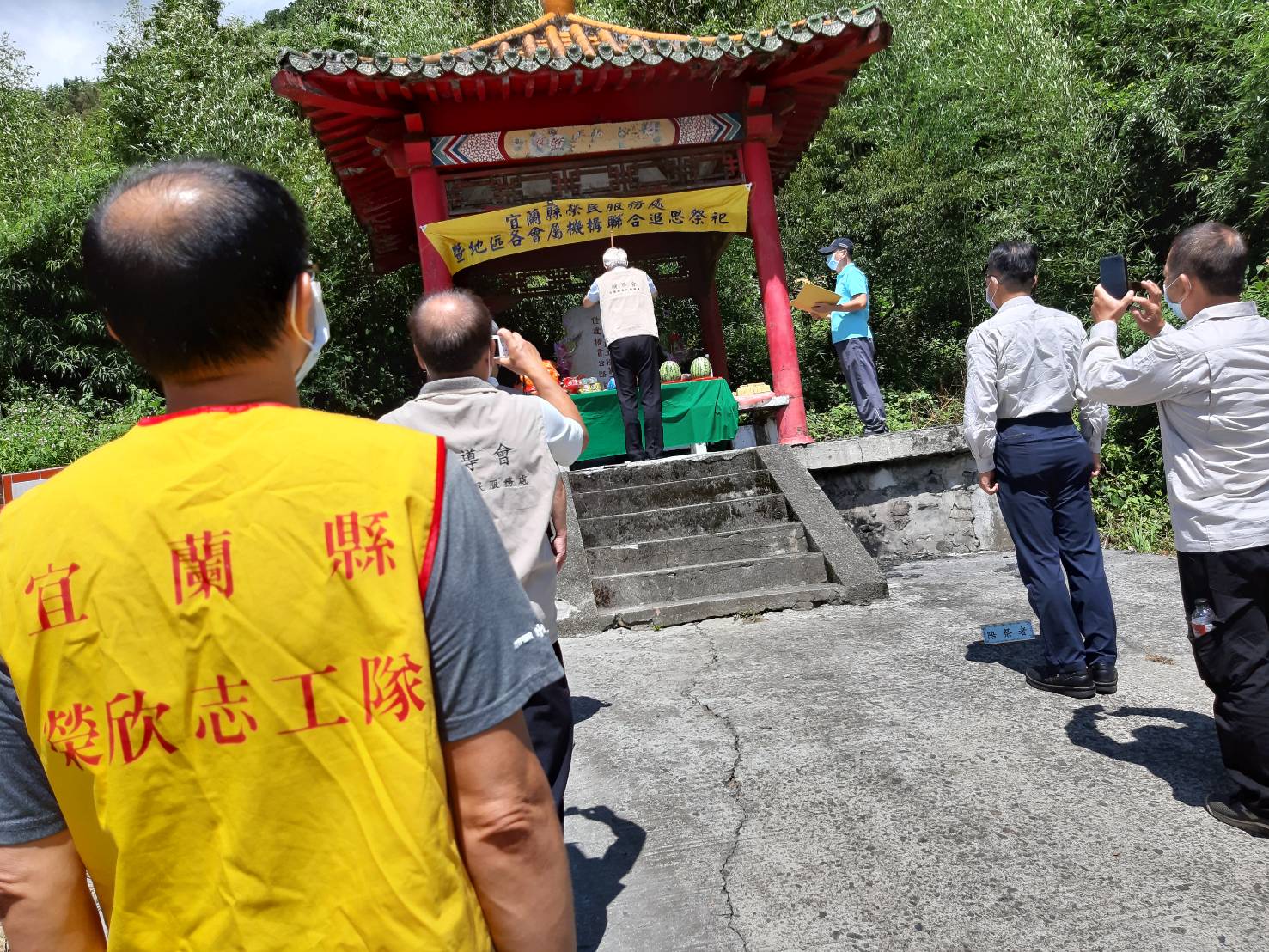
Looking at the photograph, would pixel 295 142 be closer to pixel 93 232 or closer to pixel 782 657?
pixel 782 657

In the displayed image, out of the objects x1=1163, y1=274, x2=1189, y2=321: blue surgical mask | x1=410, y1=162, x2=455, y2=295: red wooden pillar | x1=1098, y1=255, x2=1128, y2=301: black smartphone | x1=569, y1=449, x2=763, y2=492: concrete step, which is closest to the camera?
x1=1163, y1=274, x2=1189, y2=321: blue surgical mask

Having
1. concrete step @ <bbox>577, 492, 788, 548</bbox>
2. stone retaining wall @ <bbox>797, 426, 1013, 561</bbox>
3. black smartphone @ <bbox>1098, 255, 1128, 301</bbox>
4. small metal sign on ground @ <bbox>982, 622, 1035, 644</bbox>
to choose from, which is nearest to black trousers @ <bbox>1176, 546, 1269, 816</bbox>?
black smartphone @ <bbox>1098, 255, 1128, 301</bbox>

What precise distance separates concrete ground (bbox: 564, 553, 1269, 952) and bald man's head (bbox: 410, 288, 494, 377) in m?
1.57

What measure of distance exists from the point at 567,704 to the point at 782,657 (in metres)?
2.46

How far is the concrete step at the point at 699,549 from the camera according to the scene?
6453mm

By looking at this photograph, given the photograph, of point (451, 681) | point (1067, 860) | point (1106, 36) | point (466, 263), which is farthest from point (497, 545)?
point (1106, 36)

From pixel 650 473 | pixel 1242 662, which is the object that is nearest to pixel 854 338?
pixel 650 473

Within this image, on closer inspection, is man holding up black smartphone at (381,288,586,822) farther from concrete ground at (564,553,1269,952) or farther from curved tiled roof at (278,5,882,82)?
curved tiled roof at (278,5,882,82)

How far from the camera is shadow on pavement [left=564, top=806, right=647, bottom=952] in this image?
8.75 feet

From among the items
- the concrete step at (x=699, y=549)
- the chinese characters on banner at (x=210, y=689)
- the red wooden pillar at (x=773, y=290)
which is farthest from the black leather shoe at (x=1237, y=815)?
the red wooden pillar at (x=773, y=290)

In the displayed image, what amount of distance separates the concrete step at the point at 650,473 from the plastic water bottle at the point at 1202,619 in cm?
445

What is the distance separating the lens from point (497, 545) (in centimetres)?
114

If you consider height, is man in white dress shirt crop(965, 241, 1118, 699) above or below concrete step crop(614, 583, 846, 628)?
above

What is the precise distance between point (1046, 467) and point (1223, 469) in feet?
3.59
